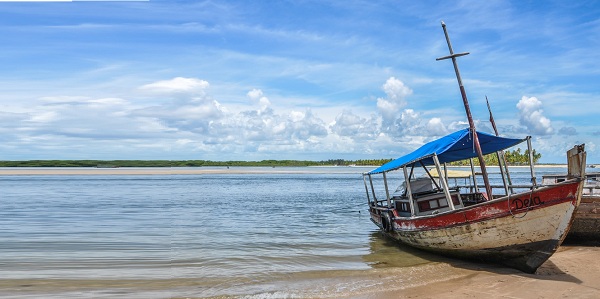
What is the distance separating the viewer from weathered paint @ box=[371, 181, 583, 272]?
10008 mm

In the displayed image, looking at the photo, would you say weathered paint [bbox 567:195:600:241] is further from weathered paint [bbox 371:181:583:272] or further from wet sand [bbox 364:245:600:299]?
weathered paint [bbox 371:181:583:272]

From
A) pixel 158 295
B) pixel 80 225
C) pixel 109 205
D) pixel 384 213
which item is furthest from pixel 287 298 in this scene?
pixel 109 205

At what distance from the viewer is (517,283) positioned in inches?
391

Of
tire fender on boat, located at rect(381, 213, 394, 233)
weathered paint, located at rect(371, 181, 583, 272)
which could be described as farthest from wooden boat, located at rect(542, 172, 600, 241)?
tire fender on boat, located at rect(381, 213, 394, 233)

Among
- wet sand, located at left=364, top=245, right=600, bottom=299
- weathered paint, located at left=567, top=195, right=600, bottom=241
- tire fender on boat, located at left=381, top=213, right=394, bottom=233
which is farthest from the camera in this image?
tire fender on boat, located at left=381, top=213, right=394, bottom=233

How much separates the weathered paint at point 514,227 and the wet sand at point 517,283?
42 centimetres

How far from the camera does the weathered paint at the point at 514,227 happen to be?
10008 mm

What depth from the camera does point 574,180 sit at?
9648 mm

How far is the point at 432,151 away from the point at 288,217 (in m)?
12.7

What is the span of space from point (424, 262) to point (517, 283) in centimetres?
312

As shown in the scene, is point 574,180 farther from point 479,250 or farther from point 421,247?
point 421,247

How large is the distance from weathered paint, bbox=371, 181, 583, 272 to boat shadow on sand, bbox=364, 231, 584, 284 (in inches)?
9.6

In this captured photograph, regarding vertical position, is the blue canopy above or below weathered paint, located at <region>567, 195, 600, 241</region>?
above

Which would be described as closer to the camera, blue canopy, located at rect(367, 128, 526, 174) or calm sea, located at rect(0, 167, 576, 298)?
calm sea, located at rect(0, 167, 576, 298)
